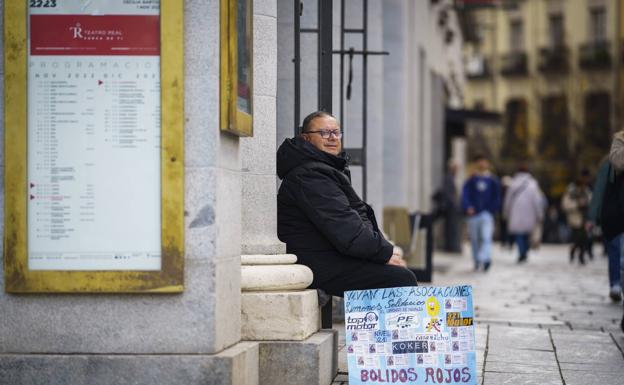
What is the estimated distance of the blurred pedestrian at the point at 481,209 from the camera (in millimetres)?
18714

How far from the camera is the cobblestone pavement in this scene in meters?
7.77

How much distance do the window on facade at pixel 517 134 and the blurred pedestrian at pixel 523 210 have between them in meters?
29.3

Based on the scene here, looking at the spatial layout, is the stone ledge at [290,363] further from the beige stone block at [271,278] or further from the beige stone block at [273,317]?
the beige stone block at [271,278]

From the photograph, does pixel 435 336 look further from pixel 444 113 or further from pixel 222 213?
pixel 444 113

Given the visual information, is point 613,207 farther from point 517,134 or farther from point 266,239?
point 517,134

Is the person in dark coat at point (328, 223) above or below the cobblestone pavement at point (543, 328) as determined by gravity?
above

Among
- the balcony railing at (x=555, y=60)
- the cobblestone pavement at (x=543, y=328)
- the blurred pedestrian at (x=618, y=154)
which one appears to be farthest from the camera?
the balcony railing at (x=555, y=60)

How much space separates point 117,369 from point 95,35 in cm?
155

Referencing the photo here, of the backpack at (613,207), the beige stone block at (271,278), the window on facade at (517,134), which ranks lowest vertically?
the beige stone block at (271,278)

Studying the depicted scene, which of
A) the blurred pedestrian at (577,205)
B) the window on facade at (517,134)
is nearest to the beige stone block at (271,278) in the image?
the blurred pedestrian at (577,205)

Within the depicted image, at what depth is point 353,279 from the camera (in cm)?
710

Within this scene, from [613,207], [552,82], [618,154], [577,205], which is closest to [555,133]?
[552,82]

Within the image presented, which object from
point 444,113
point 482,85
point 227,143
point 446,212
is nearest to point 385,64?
point 446,212

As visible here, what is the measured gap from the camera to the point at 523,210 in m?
22.9
